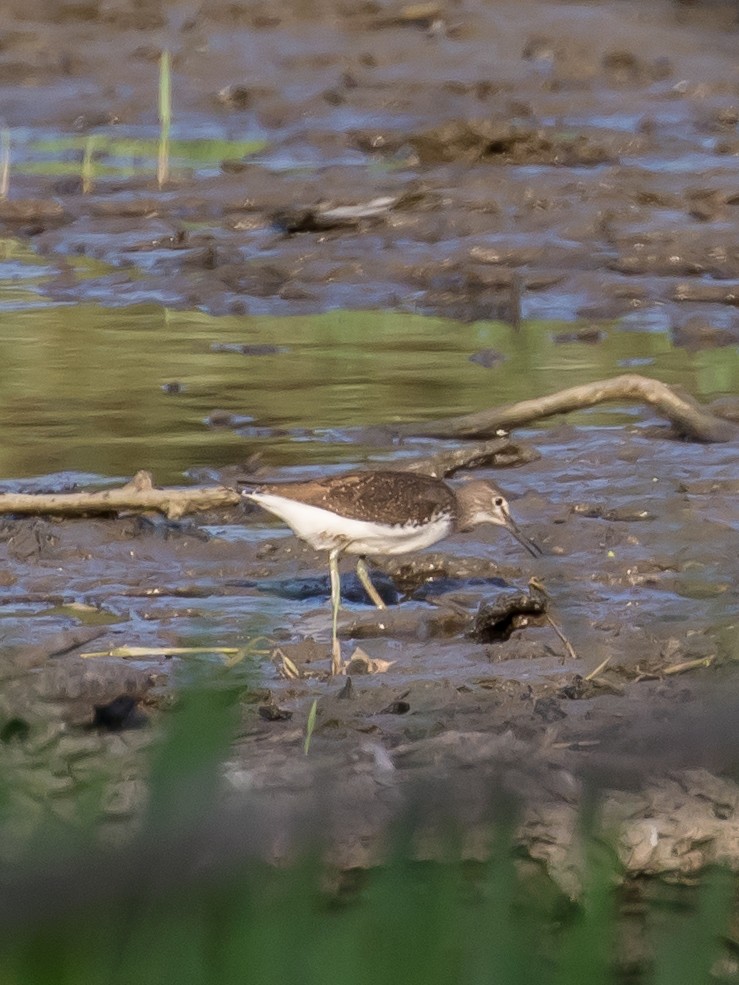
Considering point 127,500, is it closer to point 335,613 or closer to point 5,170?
point 335,613

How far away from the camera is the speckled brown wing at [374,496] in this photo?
5469mm

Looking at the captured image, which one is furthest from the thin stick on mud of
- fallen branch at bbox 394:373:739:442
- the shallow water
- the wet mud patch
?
the wet mud patch

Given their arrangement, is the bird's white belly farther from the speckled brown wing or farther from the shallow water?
the shallow water

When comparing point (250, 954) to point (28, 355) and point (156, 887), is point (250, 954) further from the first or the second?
point (28, 355)

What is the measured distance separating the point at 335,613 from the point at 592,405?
202 centimetres

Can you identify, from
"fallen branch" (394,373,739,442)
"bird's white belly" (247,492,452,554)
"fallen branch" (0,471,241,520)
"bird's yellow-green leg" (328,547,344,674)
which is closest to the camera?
"bird's yellow-green leg" (328,547,344,674)

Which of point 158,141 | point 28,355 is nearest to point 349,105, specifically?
point 158,141

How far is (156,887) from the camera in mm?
1024

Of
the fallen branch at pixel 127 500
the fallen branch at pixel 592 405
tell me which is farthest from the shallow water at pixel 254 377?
the fallen branch at pixel 127 500

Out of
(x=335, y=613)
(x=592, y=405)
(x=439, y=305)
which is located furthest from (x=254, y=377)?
(x=335, y=613)

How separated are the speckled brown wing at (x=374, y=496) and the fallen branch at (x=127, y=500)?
0.73 metres

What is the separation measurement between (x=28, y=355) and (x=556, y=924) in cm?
770

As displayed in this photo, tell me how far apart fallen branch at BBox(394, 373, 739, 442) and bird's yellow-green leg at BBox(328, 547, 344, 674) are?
1.57 m

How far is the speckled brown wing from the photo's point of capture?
5.47m
